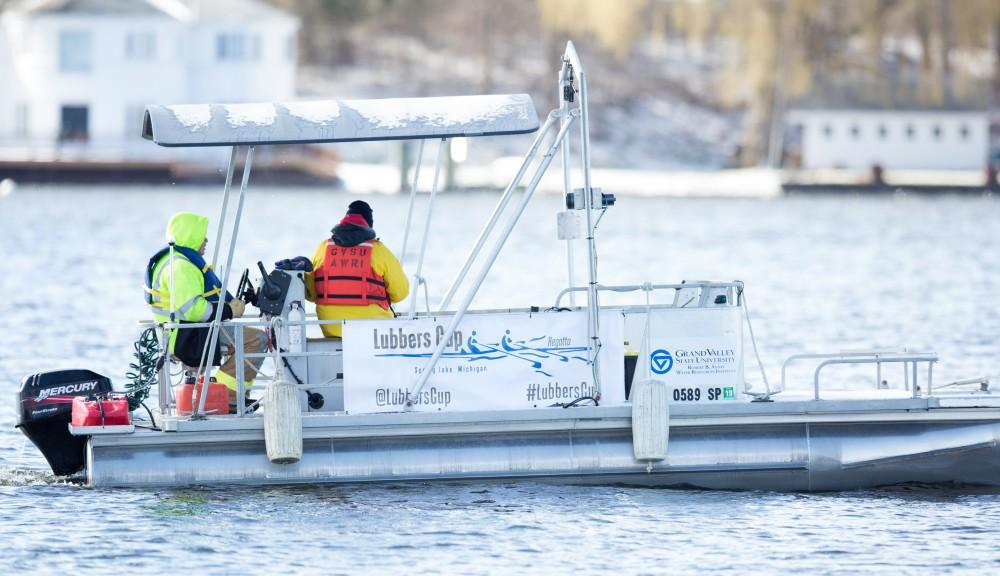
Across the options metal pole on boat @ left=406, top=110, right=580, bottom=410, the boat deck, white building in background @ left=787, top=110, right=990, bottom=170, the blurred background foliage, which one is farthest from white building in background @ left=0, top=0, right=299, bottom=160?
metal pole on boat @ left=406, top=110, right=580, bottom=410

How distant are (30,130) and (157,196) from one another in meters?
10.7

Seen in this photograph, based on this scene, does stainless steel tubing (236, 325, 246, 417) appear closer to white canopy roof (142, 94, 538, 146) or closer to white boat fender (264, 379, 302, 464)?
white boat fender (264, 379, 302, 464)

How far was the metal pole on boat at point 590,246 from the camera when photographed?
13.6 meters

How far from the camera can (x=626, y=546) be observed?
1341cm

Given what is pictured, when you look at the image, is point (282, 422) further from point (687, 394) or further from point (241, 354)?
point (687, 394)

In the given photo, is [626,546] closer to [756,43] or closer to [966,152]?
[756,43]

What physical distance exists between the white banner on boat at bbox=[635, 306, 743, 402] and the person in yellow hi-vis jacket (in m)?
3.15

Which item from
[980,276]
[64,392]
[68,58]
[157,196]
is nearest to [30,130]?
[68,58]

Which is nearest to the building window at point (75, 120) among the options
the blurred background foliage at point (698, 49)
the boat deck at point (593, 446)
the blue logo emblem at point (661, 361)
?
the blurred background foliage at point (698, 49)

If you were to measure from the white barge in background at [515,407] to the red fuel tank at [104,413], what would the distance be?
0.09m

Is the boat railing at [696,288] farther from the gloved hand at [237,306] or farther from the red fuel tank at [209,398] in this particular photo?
the red fuel tank at [209,398]

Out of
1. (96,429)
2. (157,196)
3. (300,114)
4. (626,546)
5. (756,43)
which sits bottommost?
(626,546)

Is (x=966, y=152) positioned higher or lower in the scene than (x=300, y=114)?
higher

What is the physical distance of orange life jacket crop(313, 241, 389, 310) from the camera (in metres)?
14.3
